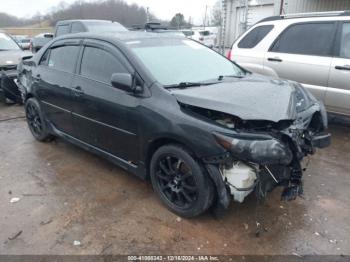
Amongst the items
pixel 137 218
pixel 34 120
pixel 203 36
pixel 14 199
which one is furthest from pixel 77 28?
pixel 203 36

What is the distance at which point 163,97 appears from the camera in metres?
3.23

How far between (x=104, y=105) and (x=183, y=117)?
1127 millimetres

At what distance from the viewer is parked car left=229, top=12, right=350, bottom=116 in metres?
5.02

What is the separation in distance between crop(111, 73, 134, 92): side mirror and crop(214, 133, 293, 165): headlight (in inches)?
44.6

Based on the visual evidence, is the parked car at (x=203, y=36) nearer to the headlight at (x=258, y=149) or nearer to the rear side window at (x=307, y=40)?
the rear side window at (x=307, y=40)

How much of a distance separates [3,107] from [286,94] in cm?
700

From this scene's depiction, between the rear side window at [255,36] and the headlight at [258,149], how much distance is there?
3.63 metres

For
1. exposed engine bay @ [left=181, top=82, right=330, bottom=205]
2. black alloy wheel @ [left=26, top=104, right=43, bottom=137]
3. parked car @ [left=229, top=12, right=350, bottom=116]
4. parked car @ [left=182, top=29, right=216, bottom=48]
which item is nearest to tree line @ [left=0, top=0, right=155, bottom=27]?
parked car @ [left=182, top=29, right=216, bottom=48]

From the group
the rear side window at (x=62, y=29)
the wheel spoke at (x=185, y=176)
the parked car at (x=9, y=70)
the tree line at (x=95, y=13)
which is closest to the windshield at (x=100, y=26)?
the rear side window at (x=62, y=29)

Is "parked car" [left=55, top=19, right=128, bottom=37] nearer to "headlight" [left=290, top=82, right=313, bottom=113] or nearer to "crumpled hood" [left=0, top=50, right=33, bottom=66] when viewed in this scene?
"crumpled hood" [left=0, top=50, right=33, bottom=66]

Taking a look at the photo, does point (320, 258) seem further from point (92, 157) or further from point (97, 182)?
point (92, 157)

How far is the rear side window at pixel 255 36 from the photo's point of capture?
588 cm

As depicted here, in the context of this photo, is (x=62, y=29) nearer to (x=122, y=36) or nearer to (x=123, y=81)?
(x=122, y=36)

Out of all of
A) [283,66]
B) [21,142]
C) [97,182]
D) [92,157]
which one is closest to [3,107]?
[21,142]
